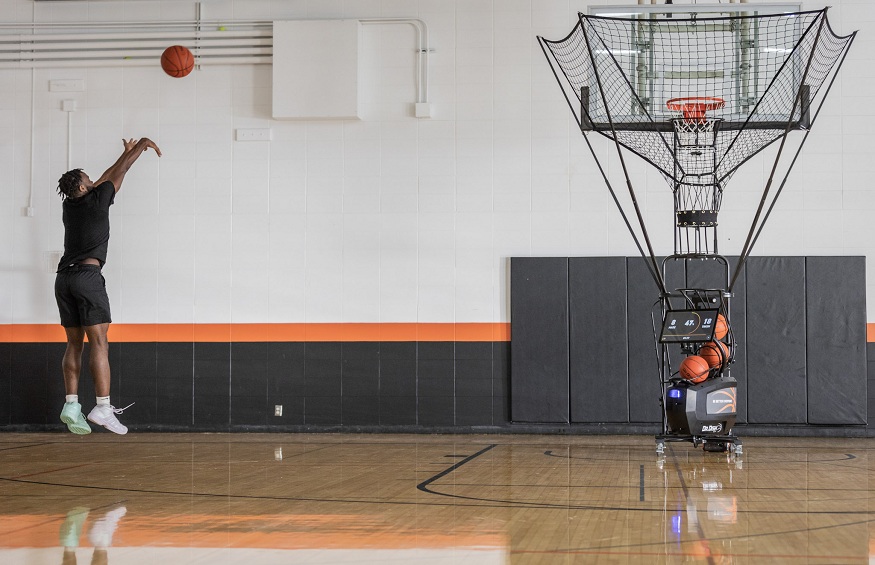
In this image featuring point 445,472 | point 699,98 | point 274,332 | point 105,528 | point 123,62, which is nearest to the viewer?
point 105,528

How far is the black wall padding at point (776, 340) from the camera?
7.84 meters

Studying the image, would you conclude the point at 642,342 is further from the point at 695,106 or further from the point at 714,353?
the point at 695,106

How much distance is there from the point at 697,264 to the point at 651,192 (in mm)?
725

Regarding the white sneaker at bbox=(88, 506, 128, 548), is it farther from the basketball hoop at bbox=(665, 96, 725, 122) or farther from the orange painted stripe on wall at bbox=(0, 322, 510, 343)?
the basketball hoop at bbox=(665, 96, 725, 122)

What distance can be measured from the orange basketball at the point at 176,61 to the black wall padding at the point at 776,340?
5.08m

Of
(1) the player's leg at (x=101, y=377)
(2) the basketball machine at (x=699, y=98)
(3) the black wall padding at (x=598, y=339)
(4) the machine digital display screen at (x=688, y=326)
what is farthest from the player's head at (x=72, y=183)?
(3) the black wall padding at (x=598, y=339)

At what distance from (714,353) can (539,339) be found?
7.21 ft

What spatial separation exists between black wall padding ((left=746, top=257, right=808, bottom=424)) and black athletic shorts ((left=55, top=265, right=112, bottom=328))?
5099 millimetres

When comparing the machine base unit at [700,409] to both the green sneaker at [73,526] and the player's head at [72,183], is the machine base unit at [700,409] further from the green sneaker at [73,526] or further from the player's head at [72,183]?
→ the player's head at [72,183]

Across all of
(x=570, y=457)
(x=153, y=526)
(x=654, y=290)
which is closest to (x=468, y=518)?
(x=153, y=526)

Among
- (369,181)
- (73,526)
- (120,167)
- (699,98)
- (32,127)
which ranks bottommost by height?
(73,526)

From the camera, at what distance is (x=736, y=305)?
7965 millimetres

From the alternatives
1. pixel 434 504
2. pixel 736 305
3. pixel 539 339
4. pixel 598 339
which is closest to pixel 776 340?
pixel 736 305

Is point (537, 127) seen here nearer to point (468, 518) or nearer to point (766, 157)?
point (766, 157)
